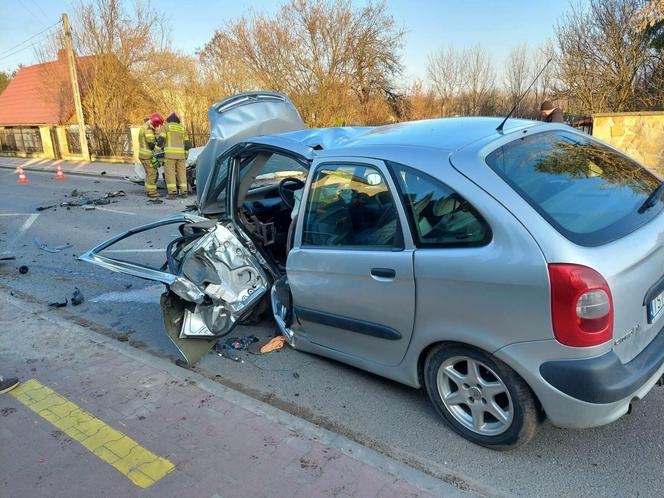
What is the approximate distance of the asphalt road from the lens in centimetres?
236

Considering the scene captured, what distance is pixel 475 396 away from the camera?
254 cm

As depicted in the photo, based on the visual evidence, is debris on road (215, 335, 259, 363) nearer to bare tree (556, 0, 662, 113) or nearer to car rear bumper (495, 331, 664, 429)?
car rear bumper (495, 331, 664, 429)

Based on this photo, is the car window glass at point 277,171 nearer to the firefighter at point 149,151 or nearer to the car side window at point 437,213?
the car side window at point 437,213

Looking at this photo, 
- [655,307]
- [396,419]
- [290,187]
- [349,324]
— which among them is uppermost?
[290,187]

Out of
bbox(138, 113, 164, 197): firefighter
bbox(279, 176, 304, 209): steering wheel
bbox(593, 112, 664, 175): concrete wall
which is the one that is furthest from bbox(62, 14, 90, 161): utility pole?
bbox(279, 176, 304, 209): steering wheel

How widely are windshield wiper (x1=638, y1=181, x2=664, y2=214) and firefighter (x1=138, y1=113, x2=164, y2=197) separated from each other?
10719 mm

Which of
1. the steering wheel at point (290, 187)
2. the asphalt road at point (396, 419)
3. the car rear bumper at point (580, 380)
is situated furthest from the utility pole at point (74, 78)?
the car rear bumper at point (580, 380)

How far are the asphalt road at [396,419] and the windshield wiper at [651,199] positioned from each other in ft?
3.81

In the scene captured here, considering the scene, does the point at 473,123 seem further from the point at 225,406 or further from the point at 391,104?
the point at 391,104

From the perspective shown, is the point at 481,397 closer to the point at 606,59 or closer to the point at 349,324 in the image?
the point at 349,324

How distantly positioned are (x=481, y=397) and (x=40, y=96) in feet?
122

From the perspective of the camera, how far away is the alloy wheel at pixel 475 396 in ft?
8.05

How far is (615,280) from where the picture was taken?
2117mm

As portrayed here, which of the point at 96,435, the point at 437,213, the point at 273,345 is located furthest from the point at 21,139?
the point at 437,213
